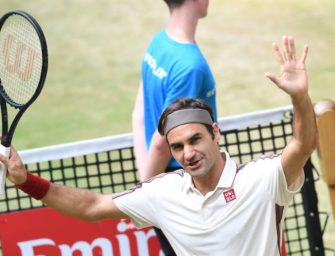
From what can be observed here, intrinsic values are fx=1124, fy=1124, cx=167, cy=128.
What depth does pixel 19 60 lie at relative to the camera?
496 cm

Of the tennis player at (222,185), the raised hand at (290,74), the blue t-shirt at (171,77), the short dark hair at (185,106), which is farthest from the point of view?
the blue t-shirt at (171,77)

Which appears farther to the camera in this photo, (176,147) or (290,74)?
(176,147)

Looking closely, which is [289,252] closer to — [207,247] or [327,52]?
[207,247]

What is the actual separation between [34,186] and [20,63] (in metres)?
0.65

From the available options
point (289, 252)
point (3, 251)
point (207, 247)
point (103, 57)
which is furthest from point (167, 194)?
point (103, 57)

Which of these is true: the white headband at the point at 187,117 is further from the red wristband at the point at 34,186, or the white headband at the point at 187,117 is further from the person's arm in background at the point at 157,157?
the person's arm in background at the point at 157,157

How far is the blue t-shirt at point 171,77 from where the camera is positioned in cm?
514

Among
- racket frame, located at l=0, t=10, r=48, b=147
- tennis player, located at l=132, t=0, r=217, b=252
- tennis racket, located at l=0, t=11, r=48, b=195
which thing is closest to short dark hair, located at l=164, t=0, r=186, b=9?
tennis player, located at l=132, t=0, r=217, b=252

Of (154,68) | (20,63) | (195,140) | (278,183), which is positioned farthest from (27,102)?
(278,183)

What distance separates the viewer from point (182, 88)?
5.15 m

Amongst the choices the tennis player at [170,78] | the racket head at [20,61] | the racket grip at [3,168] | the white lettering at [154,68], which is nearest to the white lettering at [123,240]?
the tennis player at [170,78]

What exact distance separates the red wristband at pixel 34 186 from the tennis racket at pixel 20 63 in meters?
0.21

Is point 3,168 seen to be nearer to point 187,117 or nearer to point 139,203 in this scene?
point 139,203

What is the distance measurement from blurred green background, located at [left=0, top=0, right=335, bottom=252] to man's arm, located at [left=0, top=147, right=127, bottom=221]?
4816 mm
